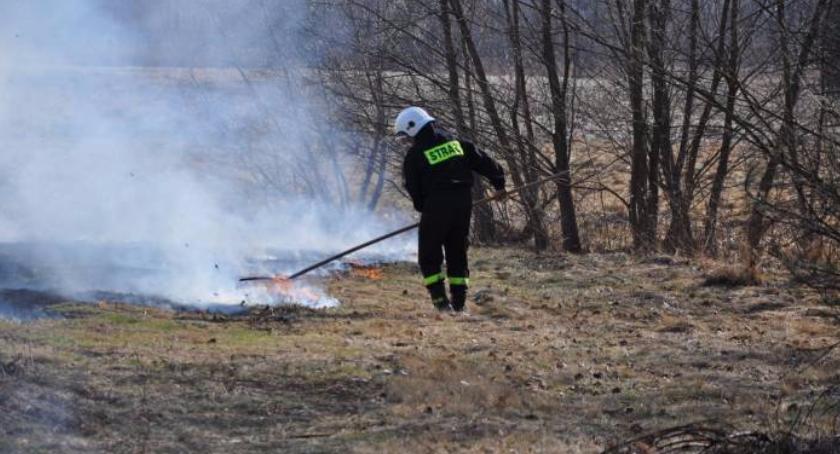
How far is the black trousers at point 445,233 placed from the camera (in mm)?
10883

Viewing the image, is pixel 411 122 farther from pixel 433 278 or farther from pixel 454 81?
pixel 454 81

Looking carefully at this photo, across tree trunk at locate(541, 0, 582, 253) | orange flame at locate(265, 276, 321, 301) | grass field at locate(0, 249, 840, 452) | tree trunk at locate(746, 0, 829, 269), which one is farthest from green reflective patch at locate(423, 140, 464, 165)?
tree trunk at locate(541, 0, 582, 253)

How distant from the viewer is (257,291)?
11.3 m

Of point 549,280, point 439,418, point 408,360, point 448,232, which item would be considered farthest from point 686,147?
point 439,418

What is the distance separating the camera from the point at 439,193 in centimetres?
1087

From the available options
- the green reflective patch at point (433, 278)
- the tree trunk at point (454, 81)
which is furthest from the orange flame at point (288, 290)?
the tree trunk at point (454, 81)

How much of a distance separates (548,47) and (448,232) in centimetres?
760

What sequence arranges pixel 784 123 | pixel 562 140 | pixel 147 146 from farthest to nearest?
pixel 562 140 < pixel 147 146 < pixel 784 123

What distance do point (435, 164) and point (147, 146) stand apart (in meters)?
6.56

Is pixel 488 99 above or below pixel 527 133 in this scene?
above

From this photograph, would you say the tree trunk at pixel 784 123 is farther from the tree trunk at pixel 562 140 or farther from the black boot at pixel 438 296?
→ the tree trunk at pixel 562 140

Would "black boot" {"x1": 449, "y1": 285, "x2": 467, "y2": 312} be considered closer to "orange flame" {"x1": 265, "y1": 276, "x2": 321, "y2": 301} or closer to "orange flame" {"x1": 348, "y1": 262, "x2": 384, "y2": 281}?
"orange flame" {"x1": 265, "y1": 276, "x2": 321, "y2": 301}

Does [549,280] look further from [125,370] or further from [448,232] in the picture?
[125,370]

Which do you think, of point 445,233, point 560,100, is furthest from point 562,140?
point 445,233
